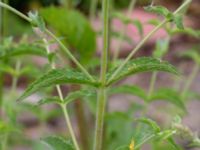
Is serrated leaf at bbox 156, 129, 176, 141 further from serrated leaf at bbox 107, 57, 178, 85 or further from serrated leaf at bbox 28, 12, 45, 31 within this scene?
serrated leaf at bbox 28, 12, 45, 31

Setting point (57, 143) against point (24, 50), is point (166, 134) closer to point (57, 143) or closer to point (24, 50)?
point (57, 143)

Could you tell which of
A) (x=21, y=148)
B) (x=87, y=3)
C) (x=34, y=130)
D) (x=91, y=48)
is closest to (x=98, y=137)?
(x=91, y=48)

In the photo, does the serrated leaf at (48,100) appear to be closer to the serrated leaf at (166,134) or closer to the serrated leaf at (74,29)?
the serrated leaf at (166,134)

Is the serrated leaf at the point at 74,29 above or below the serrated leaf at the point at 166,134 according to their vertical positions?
above

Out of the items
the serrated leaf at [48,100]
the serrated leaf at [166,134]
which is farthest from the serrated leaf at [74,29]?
the serrated leaf at [166,134]

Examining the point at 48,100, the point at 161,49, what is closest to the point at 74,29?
the point at 161,49

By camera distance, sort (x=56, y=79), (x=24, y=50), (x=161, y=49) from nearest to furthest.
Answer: (x=56, y=79)
(x=24, y=50)
(x=161, y=49)
